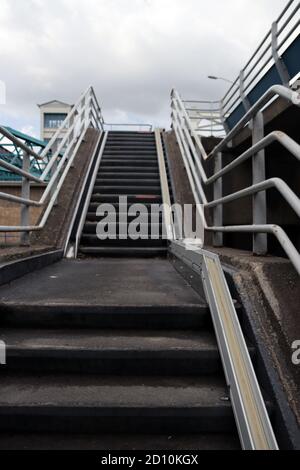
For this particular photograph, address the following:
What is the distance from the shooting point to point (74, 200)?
6.18m

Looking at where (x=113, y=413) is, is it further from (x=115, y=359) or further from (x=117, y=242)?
(x=117, y=242)

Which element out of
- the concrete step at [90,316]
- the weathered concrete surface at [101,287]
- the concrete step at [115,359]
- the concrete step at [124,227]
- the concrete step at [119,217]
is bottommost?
the concrete step at [115,359]

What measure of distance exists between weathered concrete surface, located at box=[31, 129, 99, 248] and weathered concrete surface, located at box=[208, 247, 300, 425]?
3.10 m

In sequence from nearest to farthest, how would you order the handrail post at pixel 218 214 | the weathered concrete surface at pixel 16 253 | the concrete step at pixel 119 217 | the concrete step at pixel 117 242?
the weathered concrete surface at pixel 16 253 → the handrail post at pixel 218 214 → the concrete step at pixel 117 242 → the concrete step at pixel 119 217

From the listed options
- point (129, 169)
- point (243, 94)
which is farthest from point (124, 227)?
point (243, 94)

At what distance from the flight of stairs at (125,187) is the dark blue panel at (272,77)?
2563mm

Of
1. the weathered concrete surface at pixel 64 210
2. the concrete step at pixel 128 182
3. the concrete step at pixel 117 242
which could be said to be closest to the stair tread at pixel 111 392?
the weathered concrete surface at pixel 64 210

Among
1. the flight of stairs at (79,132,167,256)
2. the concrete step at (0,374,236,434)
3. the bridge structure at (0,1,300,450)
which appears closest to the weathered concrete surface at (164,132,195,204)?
the flight of stairs at (79,132,167,256)

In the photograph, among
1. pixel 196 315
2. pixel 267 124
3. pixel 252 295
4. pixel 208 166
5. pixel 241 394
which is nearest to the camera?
pixel 241 394

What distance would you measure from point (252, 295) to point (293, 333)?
14.9 inches

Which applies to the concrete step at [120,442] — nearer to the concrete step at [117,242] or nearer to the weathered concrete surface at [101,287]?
the weathered concrete surface at [101,287]

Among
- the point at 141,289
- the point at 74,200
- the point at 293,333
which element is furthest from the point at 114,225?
the point at 293,333

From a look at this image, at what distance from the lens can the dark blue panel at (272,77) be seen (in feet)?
21.4
